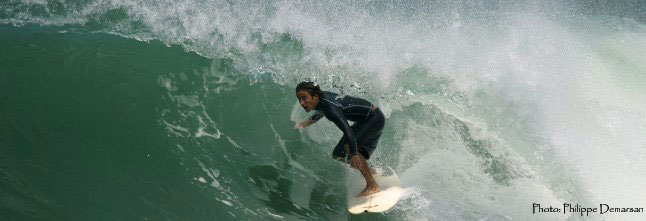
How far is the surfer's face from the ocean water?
1.06 metres

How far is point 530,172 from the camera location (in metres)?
6.63

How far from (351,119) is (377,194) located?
0.81 m

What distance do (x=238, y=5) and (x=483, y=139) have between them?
4.14 meters

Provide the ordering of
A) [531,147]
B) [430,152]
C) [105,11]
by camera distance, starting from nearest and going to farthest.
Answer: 1. [430,152]
2. [531,147]
3. [105,11]

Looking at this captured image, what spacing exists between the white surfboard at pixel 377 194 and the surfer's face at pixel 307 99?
3.67ft

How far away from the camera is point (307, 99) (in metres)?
4.90

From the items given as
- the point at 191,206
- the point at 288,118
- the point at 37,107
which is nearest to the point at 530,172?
the point at 288,118

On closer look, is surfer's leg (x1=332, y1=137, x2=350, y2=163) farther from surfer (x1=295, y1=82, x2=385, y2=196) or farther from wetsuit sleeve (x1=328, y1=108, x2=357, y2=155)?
wetsuit sleeve (x1=328, y1=108, x2=357, y2=155)

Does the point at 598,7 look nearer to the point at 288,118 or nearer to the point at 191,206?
the point at 288,118

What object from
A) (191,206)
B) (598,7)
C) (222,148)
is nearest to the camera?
(191,206)

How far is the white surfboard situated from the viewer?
528 cm

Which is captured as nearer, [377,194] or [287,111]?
[377,194]

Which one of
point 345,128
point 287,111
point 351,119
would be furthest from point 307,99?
point 287,111

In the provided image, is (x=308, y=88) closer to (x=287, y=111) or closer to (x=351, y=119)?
(x=351, y=119)
